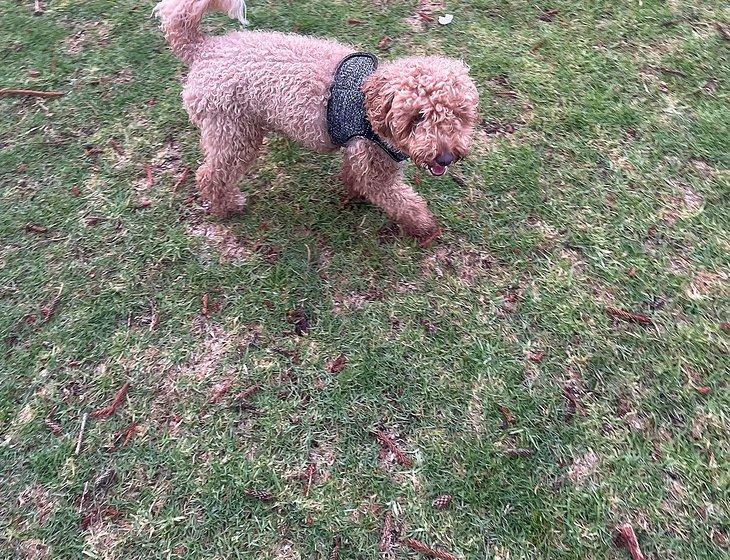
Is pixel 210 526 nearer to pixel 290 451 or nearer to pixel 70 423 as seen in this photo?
pixel 290 451

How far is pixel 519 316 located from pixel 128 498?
210 centimetres

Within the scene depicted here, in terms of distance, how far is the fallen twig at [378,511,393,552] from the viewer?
6.95 feet

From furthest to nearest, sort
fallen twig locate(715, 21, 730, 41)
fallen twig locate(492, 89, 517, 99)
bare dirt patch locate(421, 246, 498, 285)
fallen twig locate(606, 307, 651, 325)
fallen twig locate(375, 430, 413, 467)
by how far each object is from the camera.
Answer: fallen twig locate(715, 21, 730, 41)
fallen twig locate(492, 89, 517, 99)
bare dirt patch locate(421, 246, 498, 285)
fallen twig locate(606, 307, 651, 325)
fallen twig locate(375, 430, 413, 467)

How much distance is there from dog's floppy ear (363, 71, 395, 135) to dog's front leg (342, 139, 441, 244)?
200mm

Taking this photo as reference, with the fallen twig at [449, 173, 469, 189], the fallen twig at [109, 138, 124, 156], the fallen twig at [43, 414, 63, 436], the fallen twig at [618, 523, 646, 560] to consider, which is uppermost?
the fallen twig at [449, 173, 469, 189]

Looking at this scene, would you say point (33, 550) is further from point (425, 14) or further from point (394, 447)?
point (425, 14)

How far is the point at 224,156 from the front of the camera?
271cm

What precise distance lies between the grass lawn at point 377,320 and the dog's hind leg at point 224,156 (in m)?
0.16

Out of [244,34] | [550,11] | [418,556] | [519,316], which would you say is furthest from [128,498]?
[550,11]

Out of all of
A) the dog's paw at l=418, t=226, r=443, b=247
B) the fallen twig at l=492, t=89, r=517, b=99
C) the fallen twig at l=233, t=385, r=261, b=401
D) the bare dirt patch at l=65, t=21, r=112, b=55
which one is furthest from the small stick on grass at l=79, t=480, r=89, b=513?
the fallen twig at l=492, t=89, r=517, b=99

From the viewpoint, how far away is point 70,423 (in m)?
2.41

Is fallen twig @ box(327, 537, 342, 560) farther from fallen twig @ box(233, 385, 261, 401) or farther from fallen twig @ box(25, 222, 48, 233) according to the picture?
fallen twig @ box(25, 222, 48, 233)

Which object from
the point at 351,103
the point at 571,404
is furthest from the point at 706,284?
the point at 351,103

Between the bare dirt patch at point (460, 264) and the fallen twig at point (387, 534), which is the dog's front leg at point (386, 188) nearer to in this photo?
the bare dirt patch at point (460, 264)
